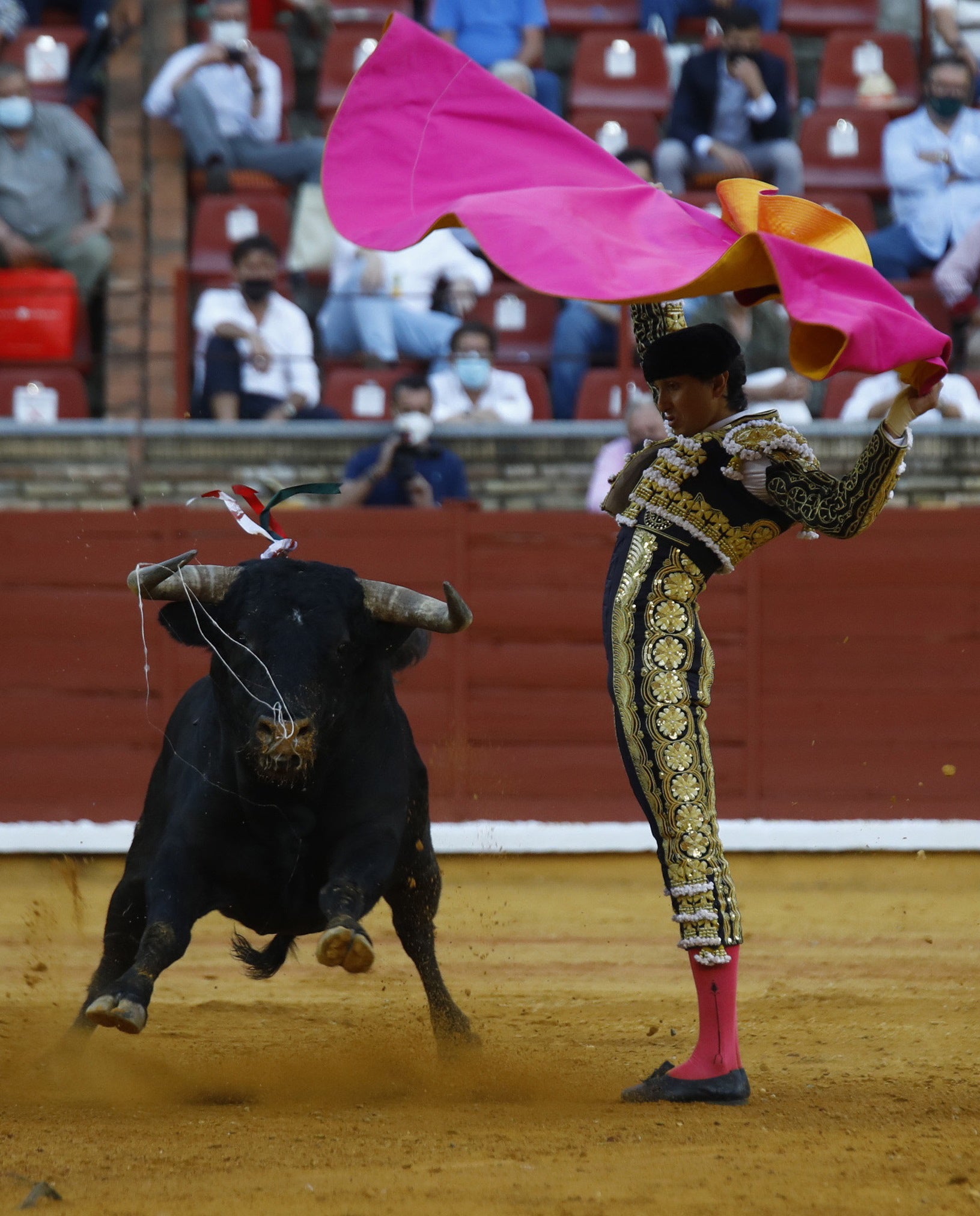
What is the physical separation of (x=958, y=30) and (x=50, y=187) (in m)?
4.21

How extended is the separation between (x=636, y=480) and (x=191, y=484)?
13.2ft

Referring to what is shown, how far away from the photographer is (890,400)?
6.93 m

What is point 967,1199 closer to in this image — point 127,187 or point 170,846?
point 170,846

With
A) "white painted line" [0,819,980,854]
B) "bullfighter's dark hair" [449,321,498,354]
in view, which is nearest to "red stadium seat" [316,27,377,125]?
"bullfighter's dark hair" [449,321,498,354]

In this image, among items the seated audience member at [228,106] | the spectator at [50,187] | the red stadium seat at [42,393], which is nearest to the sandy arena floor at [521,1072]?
the red stadium seat at [42,393]

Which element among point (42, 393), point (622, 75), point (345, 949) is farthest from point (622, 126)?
point (345, 949)

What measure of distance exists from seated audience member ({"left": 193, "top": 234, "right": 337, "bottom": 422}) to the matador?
399cm

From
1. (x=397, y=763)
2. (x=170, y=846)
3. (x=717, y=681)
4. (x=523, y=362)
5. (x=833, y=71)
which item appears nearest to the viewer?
(x=170, y=846)

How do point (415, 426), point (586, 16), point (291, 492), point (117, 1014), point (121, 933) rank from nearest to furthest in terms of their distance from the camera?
point (117, 1014) < point (291, 492) < point (121, 933) < point (415, 426) < point (586, 16)

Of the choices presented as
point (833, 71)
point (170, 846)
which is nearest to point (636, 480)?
point (170, 846)

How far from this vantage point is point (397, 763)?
3266 millimetres

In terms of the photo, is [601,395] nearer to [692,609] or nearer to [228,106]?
[228,106]

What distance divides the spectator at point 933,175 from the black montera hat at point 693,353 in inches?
182

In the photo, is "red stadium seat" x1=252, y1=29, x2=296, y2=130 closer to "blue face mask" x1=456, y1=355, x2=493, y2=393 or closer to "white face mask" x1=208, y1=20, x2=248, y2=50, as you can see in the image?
Result: "white face mask" x1=208, y1=20, x2=248, y2=50
